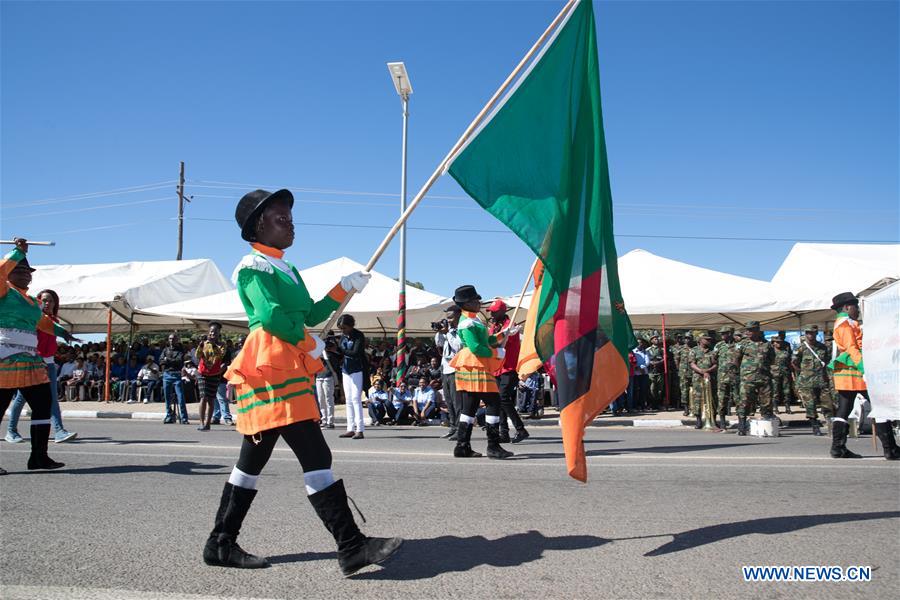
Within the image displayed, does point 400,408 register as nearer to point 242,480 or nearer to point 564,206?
point 564,206

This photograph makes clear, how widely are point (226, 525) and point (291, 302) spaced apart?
1269mm

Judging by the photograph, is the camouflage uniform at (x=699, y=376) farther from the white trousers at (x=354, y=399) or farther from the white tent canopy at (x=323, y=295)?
the white tent canopy at (x=323, y=295)

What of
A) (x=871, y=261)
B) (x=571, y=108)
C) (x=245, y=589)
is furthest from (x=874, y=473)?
(x=871, y=261)

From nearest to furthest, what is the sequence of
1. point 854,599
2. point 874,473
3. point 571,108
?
1. point 854,599
2. point 571,108
3. point 874,473

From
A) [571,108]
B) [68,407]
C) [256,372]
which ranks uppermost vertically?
[571,108]

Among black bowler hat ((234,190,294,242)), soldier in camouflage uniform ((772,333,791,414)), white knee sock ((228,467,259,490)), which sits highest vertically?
black bowler hat ((234,190,294,242))

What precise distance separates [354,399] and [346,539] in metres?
7.82

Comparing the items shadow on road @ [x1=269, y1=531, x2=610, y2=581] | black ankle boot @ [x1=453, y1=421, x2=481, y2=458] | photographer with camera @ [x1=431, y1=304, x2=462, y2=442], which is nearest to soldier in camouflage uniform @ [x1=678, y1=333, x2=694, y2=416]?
photographer with camera @ [x1=431, y1=304, x2=462, y2=442]

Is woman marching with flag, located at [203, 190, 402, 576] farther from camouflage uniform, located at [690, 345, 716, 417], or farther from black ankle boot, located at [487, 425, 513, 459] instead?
camouflage uniform, located at [690, 345, 716, 417]

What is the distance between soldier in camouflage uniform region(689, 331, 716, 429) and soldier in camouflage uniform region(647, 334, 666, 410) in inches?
183

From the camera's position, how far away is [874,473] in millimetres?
6812

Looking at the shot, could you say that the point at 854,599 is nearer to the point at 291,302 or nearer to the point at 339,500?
the point at 339,500

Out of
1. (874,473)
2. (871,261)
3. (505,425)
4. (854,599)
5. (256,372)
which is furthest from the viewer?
(871,261)

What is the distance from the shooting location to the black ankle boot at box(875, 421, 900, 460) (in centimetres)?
767
